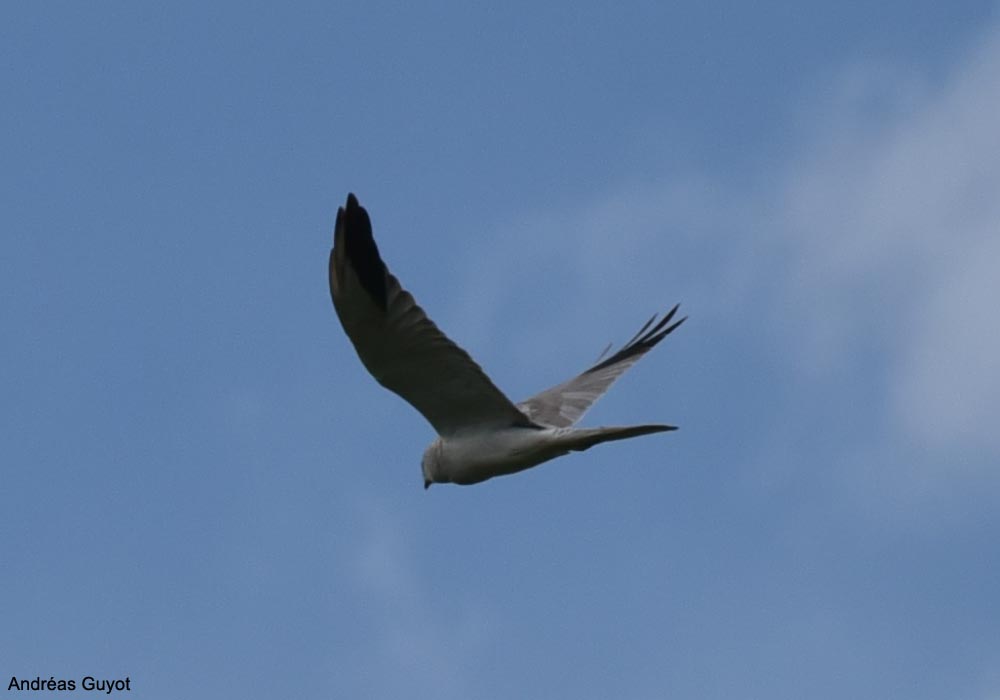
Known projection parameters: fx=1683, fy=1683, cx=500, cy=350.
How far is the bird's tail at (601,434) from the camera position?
35.3ft

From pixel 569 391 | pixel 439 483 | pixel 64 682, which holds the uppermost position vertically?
pixel 569 391

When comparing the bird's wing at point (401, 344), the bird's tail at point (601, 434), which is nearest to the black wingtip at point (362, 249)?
the bird's wing at point (401, 344)

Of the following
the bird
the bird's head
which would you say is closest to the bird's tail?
the bird

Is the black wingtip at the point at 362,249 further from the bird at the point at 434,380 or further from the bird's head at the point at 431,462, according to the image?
the bird's head at the point at 431,462

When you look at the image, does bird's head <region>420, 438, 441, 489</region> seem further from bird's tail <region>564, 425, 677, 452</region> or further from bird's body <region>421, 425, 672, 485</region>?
bird's tail <region>564, 425, 677, 452</region>

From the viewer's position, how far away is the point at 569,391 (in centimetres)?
1477

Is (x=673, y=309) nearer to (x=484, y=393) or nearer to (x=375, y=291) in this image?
(x=484, y=393)

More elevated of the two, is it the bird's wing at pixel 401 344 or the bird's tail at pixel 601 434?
the bird's wing at pixel 401 344

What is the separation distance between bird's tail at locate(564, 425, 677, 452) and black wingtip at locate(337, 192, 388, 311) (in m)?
1.61

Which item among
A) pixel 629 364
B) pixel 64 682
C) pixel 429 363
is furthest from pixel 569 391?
pixel 64 682

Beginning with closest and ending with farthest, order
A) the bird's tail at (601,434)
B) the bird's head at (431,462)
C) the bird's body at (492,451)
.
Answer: the bird's tail at (601,434), the bird's body at (492,451), the bird's head at (431,462)

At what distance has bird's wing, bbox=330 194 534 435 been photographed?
11.1 m

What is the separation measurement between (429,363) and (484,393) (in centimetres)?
54

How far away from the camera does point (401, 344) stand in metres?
11.4
